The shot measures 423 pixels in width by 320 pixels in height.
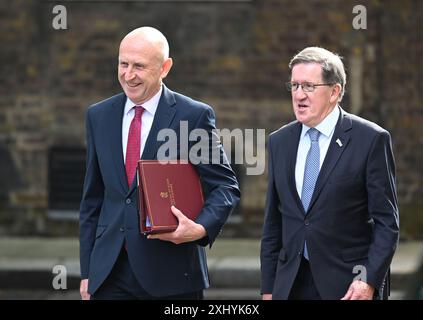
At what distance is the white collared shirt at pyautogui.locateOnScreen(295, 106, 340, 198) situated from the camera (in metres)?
5.00

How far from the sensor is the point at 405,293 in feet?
13.6

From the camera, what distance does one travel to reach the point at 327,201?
488 centimetres

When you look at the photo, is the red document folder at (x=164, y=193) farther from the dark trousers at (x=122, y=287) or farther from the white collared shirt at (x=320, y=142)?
the white collared shirt at (x=320, y=142)

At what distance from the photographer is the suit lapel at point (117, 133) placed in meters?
5.24

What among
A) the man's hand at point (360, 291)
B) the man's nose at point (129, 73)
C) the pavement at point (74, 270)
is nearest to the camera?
the man's hand at point (360, 291)

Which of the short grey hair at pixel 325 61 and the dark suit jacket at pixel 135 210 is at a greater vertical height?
the short grey hair at pixel 325 61

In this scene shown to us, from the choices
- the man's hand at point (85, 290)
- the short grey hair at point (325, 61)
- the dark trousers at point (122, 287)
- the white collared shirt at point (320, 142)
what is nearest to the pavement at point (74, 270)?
the man's hand at point (85, 290)

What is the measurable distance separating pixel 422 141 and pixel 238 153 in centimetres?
214

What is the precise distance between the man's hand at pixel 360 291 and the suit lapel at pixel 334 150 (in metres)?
0.40

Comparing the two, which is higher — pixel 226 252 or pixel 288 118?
pixel 288 118

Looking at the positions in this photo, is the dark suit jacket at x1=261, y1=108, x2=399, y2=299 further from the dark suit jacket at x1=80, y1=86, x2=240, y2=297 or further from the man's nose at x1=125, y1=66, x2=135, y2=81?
the man's nose at x1=125, y1=66, x2=135, y2=81

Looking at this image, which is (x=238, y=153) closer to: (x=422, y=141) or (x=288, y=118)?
(x=288, y=118)
